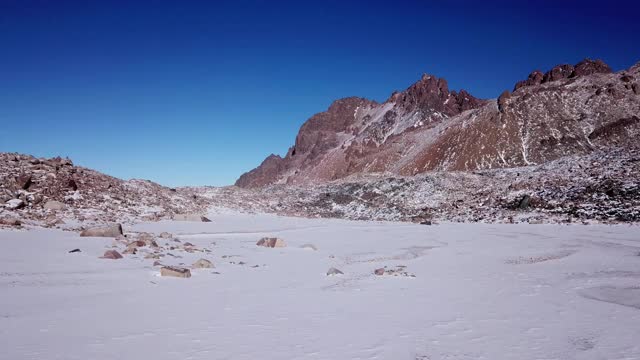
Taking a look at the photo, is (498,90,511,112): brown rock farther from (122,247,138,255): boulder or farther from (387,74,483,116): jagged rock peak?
(122,247,138,255): boulder

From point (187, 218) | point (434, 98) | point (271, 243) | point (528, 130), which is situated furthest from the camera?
point (434, 98)

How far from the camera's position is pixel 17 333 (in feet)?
17.3

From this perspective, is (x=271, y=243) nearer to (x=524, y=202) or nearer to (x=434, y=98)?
(x=524, y=202)

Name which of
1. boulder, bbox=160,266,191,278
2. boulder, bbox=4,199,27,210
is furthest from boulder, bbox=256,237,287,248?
boulder, bbox=4,199,27,210

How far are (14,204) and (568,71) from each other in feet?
444

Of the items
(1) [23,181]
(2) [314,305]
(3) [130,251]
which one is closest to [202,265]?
(3) [130,251]

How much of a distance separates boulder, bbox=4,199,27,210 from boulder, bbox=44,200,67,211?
94cm

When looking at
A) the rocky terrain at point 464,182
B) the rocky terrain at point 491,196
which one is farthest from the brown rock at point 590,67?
the rocky terrain at point 491,196

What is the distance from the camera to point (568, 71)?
395ft

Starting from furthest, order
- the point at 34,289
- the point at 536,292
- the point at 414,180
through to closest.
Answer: the point at 414,180
the point at 536,292
the point at 34,289

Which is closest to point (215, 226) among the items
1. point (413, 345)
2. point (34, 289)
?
point (34, 289)

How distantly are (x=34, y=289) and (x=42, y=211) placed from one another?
11.4 meters

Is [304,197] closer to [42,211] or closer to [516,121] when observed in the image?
[42,211]

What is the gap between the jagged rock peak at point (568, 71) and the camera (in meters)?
116
